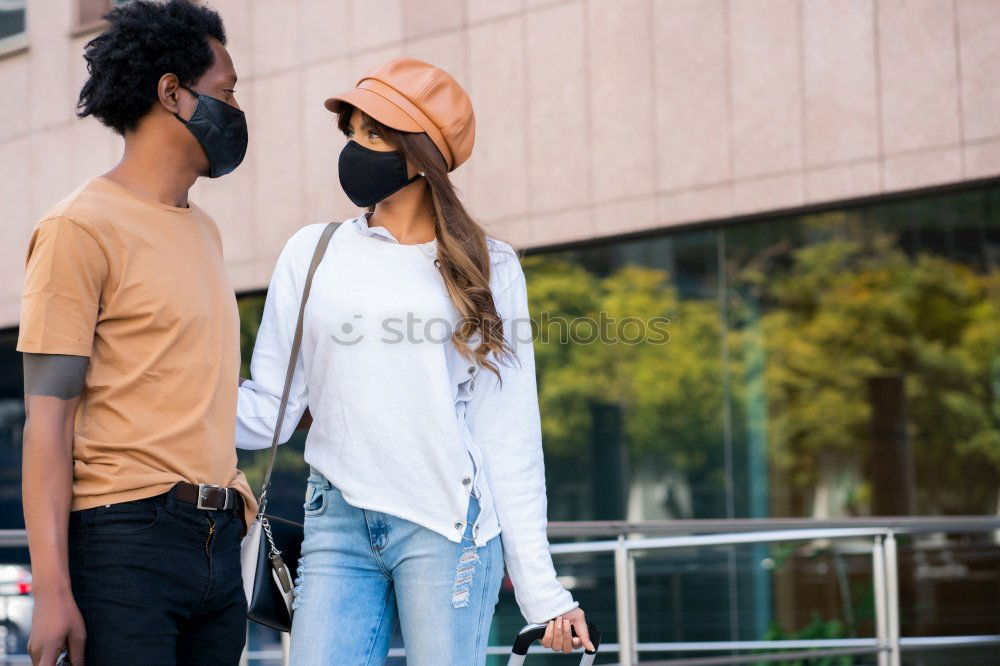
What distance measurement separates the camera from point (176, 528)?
2.30 meters

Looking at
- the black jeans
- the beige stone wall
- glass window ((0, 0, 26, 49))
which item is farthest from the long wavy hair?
glass window ((0, 0, 26, 49))

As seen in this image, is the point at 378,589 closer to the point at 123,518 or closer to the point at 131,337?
the point at 123,518

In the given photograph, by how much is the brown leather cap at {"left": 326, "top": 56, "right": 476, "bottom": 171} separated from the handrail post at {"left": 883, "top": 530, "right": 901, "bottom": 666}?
3.86 meters

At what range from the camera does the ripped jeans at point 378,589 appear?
8.63 feet

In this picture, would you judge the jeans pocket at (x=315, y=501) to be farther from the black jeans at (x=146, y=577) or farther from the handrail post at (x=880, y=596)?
the handrail post at (x=880, y=596)

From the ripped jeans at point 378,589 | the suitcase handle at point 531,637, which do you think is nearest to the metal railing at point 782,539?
the suitcase handle at point 531,637

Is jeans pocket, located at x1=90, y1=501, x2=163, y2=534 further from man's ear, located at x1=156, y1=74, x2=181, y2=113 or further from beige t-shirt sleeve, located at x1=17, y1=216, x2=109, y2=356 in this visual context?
man's ear, located at x1=156, y1=74, x2=181, y2=113

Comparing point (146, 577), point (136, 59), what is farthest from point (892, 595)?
point (136, 59)

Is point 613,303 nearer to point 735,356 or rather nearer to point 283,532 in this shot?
point 735,356

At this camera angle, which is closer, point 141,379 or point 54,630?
point 54,630

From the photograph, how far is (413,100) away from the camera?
9.27ft

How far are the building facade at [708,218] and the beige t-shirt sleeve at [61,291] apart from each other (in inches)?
169

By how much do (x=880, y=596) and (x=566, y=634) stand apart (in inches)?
145

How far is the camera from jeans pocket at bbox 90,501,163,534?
87.7 inches
